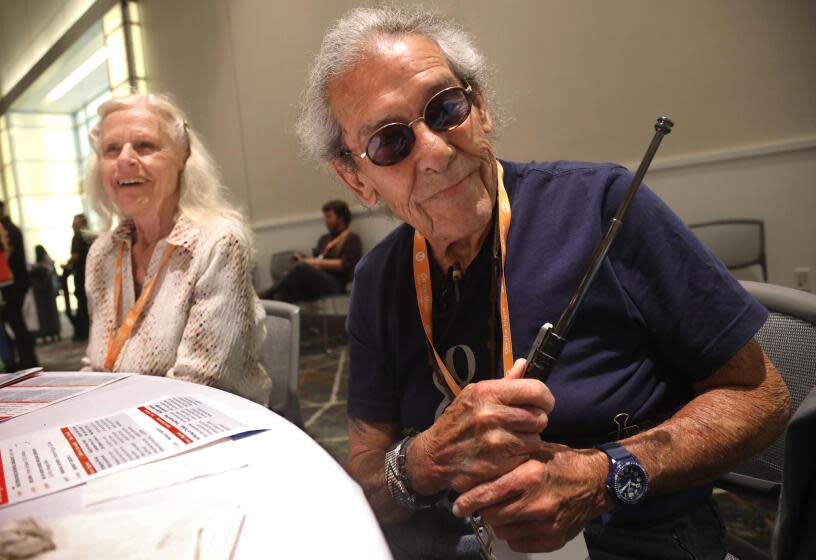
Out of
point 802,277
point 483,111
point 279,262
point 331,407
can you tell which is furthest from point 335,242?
point 483,111

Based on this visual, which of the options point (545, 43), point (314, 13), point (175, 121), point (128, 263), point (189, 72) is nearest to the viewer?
point (128, 263)

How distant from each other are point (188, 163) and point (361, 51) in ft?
4.80

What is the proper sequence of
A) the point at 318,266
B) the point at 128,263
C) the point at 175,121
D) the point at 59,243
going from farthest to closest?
the point at 59,243, the point at 318,266, the point at 175,121, the point at 128,263

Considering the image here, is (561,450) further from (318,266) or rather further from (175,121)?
(318,266)

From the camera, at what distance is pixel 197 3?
319 inches

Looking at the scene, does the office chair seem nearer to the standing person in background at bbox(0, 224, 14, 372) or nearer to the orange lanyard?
the orange lanyard

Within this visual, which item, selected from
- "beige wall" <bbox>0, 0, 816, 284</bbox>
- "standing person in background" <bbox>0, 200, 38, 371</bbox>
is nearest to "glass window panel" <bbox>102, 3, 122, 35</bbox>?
"beige wall" <bbox>0, 0, 816, 284</bbox>

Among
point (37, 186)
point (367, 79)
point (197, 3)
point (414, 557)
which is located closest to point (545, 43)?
point (367, 79)

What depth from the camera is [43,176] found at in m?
8.15

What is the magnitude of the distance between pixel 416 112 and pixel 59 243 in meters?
7.78

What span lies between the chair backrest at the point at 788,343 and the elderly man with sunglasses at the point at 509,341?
0.11m

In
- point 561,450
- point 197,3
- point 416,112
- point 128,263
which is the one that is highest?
point 197,3

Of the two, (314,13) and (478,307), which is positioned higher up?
(314,13)

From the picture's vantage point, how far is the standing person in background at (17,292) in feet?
18.8
